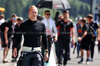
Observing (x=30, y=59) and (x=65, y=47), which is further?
(x=65, y=47)

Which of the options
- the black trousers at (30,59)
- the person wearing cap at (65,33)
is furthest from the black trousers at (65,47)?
the black trousers at (30,59)

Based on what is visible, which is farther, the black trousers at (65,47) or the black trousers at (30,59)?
the black trousers at (65,47)

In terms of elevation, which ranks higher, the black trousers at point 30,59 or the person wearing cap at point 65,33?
the person wearing cap at point 65,33

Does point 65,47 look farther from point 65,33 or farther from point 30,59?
point 30,59

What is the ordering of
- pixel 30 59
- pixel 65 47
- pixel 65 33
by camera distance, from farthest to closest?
pixel 65 47 → pixel 65 33 → pixel 30 59

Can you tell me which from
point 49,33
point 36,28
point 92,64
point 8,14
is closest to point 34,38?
point 36,28

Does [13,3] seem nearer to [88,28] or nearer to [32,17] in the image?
[88,28]

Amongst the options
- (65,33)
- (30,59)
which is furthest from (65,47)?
(30,59)

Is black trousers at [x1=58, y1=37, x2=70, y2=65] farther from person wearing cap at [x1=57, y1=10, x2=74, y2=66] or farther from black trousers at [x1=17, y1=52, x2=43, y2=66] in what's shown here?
black trousers at [x1=17, y1=52, x2=43, y2=66]

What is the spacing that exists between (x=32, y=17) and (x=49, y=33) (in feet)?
10.8

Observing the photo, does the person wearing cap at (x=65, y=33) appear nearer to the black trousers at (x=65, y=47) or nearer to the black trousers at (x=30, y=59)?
the black trousers at (x=65, y=47)

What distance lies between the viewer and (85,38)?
42.2 ft

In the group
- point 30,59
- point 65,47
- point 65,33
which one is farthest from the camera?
point 65,47

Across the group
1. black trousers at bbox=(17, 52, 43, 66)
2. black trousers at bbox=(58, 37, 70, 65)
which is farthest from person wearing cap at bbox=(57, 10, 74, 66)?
black trousers at bbox=(17, 52, 43, 66)
